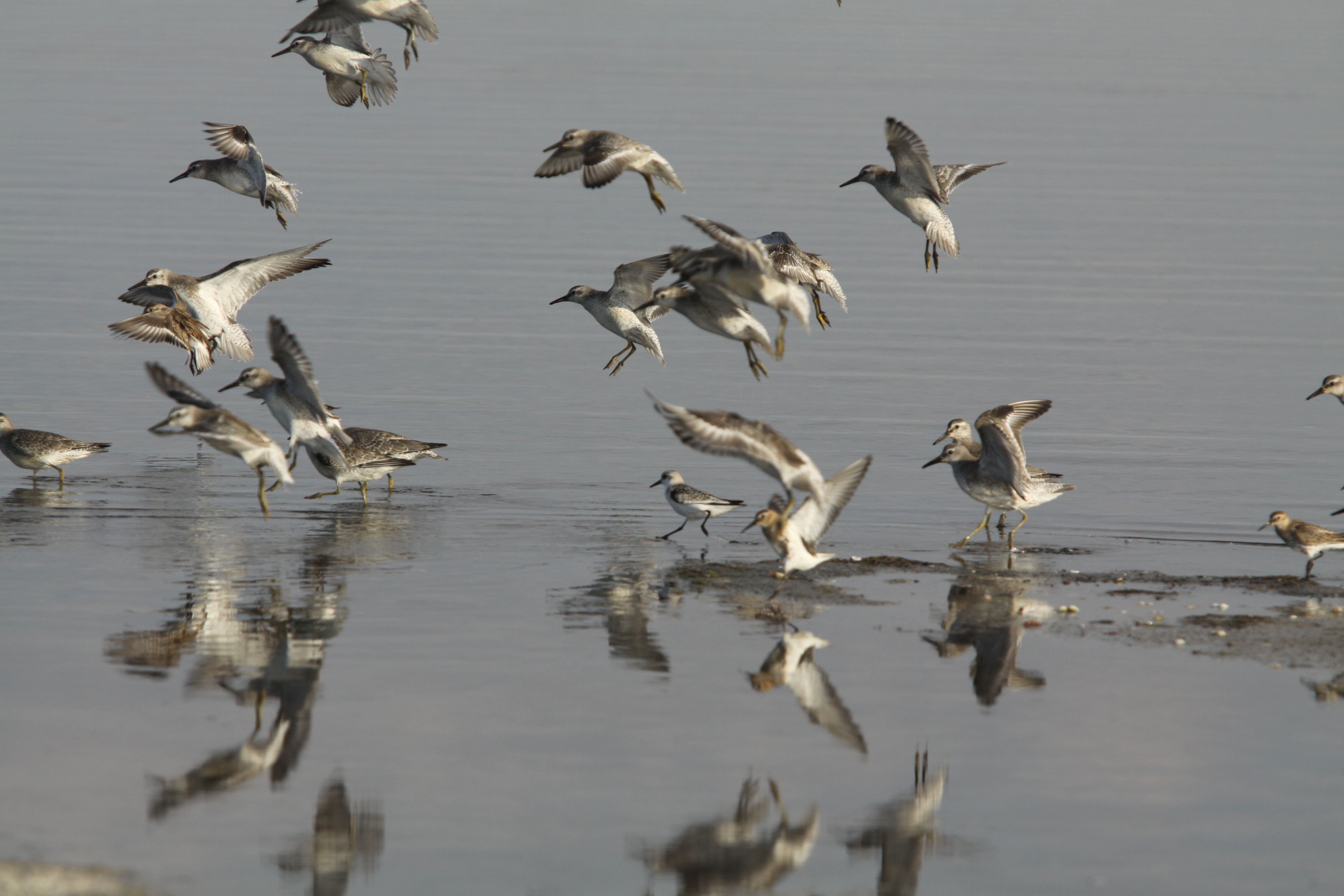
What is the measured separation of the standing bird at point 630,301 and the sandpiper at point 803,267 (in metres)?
1.05

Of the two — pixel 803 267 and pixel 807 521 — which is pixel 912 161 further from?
pixel 807 521

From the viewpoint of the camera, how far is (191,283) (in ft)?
60.5

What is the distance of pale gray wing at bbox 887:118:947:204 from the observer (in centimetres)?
1417

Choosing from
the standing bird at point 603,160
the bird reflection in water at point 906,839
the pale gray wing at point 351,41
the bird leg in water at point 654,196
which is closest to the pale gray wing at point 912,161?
the standing bird at point 603,160

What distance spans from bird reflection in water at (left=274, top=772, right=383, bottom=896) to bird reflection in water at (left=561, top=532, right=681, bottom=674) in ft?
9.20

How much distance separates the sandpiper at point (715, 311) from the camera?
13.0 meters

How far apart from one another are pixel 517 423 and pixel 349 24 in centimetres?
505

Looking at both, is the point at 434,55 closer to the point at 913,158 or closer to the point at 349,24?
the point at 349,24

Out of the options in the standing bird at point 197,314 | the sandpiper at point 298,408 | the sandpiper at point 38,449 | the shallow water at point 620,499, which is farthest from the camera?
the standing bird at point 197,314

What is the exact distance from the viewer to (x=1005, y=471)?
14.9 metres

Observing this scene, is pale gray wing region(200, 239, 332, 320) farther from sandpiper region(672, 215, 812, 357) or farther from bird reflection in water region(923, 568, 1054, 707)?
bird reflection in water region(923, 568, 1054, 707)

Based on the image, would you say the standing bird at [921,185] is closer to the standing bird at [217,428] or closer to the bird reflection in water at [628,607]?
the bird reflection in water at [628,607]

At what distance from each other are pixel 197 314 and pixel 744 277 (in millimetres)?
8694

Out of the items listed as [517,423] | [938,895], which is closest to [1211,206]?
[517,423]
